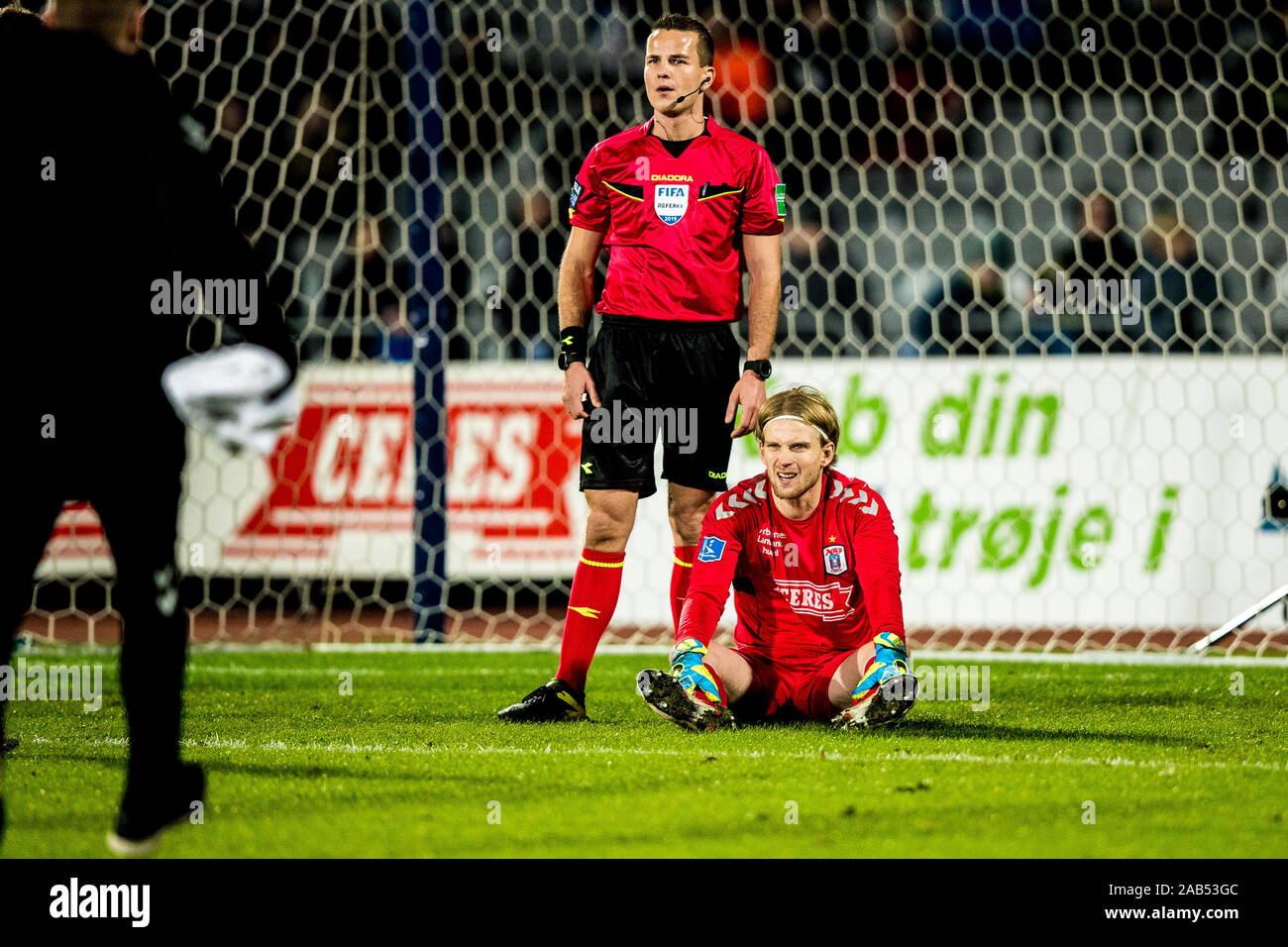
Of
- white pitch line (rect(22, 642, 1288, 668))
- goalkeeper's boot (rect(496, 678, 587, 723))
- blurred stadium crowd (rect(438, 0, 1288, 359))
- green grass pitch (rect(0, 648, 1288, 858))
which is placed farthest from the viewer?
blurred stadium crowd (rect(438, 0, 1288, 359))

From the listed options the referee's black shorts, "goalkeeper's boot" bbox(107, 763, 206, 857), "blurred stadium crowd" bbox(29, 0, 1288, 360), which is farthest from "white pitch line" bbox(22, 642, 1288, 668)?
"goalkeeper's boot" bbox(107, 763, 206, 857)

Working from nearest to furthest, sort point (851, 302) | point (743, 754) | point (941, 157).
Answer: point (743, 754) → point (851, 302) → point (941, 157)

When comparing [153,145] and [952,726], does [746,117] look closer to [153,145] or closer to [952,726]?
[952,726]

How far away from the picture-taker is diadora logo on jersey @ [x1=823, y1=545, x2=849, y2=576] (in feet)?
12.6

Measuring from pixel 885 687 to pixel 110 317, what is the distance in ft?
6.76

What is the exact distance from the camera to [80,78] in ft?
7.68

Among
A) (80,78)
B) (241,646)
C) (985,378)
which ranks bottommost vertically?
(241,646)

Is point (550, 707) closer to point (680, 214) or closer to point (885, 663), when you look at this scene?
point (885, 663)

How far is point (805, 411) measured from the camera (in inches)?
150

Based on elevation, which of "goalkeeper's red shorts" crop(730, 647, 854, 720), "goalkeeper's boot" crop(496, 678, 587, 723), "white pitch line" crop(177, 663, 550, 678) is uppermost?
"goalkeeper's red shorts" crop(730, 647, 854, 720)

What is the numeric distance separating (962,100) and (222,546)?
492 cm

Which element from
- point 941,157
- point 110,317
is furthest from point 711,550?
point 941,157

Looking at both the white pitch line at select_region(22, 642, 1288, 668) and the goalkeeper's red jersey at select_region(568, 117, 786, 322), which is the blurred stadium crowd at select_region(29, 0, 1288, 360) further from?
the goalkeeper's red jersey at select_region(568, 117, 786, 322)
